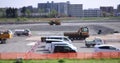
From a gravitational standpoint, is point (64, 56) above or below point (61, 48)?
below

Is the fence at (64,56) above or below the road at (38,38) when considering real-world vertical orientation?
above

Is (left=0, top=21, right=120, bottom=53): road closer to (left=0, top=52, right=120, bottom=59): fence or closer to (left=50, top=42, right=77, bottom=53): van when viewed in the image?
(left=50, top=42, right=77, bottom=53): van

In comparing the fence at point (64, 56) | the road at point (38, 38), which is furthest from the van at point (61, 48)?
the road at point (38, 38)

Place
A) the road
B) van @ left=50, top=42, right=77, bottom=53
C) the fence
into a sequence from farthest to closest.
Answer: the road → van @ left=50, top=42, right=77, bottom=53 → the fence

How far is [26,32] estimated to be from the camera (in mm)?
62062

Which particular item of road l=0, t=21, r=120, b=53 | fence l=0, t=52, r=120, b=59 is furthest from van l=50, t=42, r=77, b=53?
road l=0, t=21, r=120, b=53

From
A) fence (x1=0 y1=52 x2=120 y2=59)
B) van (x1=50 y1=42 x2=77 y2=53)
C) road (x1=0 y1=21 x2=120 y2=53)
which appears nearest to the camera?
fence (x1=0 y1=52 x2=120 y2=59)

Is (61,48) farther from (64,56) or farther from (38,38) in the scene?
(38,38)

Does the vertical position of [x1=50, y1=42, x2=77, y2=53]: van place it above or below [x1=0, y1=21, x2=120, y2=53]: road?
above

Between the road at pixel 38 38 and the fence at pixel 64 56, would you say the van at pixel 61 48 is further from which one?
the road at pixel 38 38

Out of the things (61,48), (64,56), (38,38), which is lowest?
(38,38)

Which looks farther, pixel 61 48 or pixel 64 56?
pixel 61 48

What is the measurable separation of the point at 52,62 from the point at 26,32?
120ft

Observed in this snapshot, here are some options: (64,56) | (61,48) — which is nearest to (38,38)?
(61,48)
